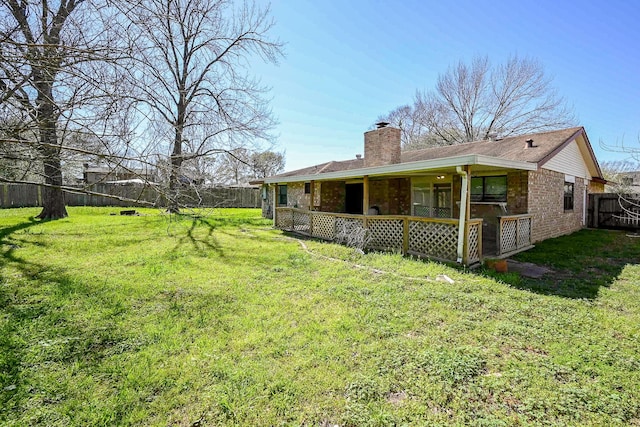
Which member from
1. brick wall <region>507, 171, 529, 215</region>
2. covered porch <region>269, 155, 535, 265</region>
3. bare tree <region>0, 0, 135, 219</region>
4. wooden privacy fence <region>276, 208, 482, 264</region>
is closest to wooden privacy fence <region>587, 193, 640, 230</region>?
brick wall <region>507, 171, 529, 215</region>

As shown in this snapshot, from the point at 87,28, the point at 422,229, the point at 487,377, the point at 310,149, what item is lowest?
the point at 487,377

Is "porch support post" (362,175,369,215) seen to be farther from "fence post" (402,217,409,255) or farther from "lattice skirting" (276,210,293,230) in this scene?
"lattice skirting" (276,210,293,230)

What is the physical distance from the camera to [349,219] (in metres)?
10.0

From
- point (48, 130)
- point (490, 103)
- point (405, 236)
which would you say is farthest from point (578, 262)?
point (490, 103)

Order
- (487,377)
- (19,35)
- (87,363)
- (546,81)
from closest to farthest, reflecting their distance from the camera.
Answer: (487,377)
(87,363)
(19,35)
(546,81)

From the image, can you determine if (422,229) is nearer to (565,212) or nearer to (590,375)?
(590,375)

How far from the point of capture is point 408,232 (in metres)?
8.35

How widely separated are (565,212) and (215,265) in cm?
1299

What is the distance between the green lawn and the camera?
2525mm

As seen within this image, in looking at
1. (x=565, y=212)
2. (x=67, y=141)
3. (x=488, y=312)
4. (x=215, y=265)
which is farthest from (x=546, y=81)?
(x=67, y=141)

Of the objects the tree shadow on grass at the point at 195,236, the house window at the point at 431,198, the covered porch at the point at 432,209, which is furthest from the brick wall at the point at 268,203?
the house window at the point at 431,198

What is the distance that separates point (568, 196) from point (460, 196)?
505 cm

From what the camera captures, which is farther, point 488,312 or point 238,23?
point 238,23

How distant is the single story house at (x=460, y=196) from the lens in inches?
291
